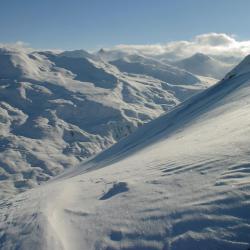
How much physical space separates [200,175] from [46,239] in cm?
621

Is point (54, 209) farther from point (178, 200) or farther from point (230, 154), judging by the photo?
point (230, 154)

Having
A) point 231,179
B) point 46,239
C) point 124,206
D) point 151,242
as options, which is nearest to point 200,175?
point 231,179

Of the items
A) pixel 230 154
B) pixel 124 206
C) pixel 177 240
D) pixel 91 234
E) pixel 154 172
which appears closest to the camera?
pixel 177 240

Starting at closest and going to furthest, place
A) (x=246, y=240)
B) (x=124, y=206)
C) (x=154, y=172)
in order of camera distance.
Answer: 1. (x=246, y=240)
2. (x=124, y=206)
3. (x=154, y=172)

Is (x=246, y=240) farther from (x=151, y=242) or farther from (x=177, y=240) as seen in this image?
(x=151, y=242)

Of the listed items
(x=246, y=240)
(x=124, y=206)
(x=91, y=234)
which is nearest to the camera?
(x=246, y=240)

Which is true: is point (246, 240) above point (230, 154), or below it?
below

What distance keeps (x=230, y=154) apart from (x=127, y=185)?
469 cm

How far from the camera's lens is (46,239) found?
15016 mm

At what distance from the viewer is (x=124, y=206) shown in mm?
16266

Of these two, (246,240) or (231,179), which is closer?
(246,240)

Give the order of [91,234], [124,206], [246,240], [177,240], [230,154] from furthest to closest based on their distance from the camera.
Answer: [230,154] < [124,206] < [91,234] < [177,240] < [246,240]

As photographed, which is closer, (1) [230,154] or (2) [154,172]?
(1) [230,154]

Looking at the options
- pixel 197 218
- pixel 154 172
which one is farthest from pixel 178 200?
pixel 154 172
